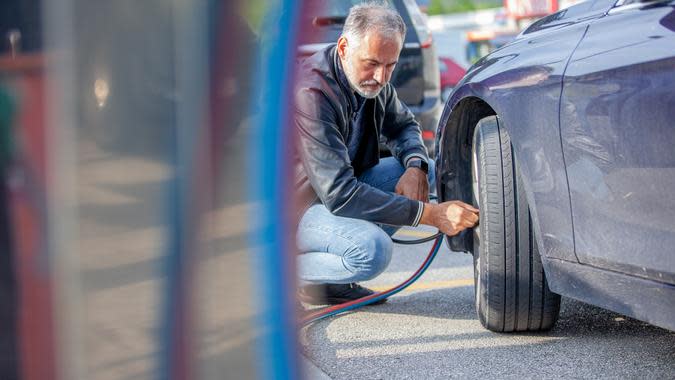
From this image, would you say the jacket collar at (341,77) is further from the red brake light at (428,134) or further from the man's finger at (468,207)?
the red brake light at (428,134)

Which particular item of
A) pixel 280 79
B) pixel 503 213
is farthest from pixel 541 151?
pixel 280 79

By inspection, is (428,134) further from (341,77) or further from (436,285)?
(341,77)

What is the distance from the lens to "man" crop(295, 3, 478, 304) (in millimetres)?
3086

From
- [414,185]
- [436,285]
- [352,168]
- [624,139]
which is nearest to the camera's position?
[624,139]

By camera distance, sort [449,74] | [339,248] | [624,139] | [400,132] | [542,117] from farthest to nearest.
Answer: [449,74], [400,132], [339,248], [542,117], [624,139]

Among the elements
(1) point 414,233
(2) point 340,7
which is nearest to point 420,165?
(1) point 414,233

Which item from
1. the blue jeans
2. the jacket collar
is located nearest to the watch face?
the blue jeans

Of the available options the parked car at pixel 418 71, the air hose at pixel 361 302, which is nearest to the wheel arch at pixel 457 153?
the air hose at pixel 361 302

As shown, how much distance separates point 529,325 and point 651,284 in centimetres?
88

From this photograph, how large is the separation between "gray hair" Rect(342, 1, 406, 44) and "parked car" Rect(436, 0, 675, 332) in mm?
314

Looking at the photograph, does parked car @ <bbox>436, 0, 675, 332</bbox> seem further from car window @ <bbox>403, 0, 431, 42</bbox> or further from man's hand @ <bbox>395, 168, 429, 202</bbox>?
car window @ <bbox>403, 0, 431, 42</bbox>

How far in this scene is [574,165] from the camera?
2428mm

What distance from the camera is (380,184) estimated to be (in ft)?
11.8

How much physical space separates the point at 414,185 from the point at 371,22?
2.23 ft
